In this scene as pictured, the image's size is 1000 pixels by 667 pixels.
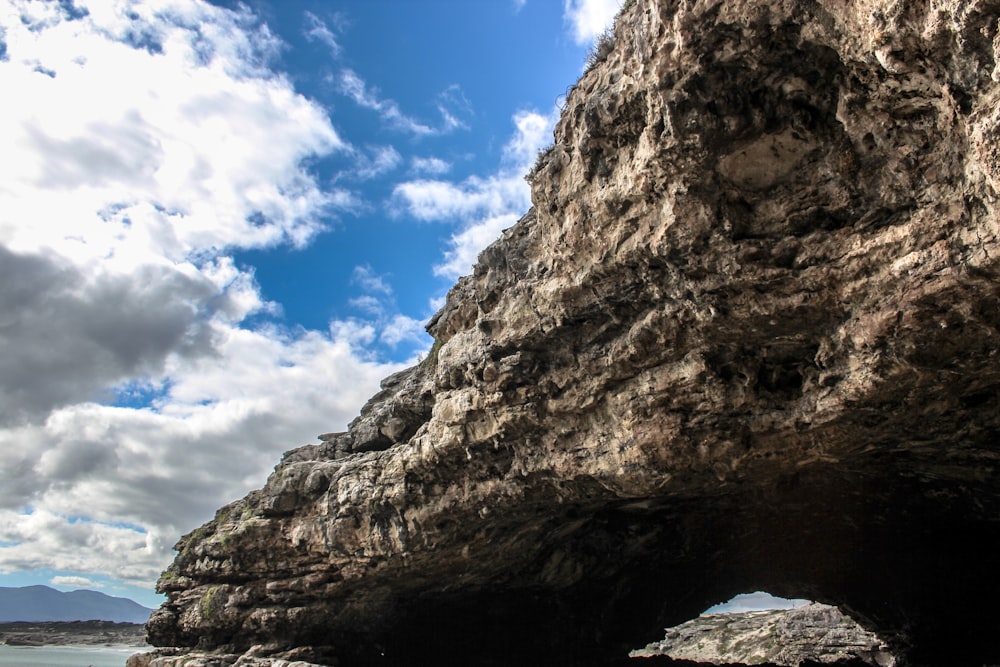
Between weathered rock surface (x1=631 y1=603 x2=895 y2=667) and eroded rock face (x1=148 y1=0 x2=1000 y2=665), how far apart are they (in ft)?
33.7

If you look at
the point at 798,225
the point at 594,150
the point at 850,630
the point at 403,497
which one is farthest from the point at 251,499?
the point at 850,630

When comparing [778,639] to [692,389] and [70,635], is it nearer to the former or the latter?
[692,389]

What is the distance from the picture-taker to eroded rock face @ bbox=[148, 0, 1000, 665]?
26.2ft

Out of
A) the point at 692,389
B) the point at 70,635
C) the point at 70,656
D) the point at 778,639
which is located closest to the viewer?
the point at 692,389

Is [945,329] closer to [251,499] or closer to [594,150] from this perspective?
[594,150]

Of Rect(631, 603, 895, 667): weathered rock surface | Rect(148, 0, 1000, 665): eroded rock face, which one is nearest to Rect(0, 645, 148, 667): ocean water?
Rect(631, 603, 895, 667): weathered rock surface

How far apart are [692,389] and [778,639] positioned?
32740 mm

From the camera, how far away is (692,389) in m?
11.5

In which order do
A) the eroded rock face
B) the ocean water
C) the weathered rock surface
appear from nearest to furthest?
the eroded rock face < the weathered rock surface < the ocean water

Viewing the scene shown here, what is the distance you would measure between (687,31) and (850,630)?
37930 millimetres

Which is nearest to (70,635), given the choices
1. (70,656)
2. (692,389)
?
(70,656)

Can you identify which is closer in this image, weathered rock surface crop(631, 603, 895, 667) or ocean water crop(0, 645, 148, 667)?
weathered rock surface crop(631, 603, 895, 667)

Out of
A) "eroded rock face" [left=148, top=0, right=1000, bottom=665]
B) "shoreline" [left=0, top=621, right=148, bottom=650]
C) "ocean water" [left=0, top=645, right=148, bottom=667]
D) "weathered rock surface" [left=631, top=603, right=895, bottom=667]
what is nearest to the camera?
"eroded rock face" [left=148, top=0, right=1000, bottom=665]

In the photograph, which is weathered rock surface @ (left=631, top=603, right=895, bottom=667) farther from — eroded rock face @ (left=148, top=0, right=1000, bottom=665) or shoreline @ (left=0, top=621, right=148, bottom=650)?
shoreline @ (left=0, top=621, right=148, bottom=650)
